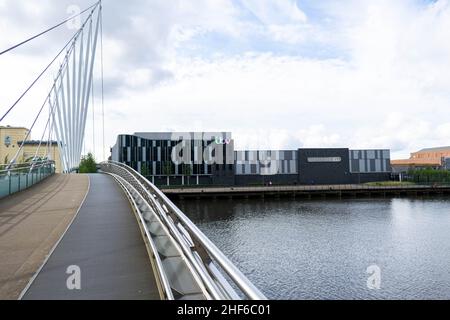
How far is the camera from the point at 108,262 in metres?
5.27

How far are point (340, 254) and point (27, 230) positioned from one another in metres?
17.0

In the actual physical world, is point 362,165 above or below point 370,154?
below

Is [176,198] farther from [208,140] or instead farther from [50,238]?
[50,238]

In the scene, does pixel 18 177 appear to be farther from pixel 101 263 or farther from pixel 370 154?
pixel 370 154

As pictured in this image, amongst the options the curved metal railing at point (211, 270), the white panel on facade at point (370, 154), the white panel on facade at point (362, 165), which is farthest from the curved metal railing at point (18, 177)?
the white panel on facade at point (370, 154)

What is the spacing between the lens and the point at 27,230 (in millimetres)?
7836

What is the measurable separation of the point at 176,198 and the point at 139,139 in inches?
1028

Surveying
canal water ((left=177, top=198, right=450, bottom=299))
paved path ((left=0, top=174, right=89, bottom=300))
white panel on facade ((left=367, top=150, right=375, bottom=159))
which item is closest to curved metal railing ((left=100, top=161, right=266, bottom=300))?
paved path ((left=0, top=174, right=89, bottom=300))

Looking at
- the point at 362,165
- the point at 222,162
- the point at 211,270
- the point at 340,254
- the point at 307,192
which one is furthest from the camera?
the point at 362,165

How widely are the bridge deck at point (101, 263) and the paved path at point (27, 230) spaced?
0.22 m

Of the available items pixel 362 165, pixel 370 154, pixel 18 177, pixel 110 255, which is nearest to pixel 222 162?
pixel 362 165

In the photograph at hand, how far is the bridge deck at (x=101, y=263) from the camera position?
413 cm

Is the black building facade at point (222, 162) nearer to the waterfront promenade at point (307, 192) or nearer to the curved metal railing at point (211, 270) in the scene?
the waterfront promenade at point (307, 192)

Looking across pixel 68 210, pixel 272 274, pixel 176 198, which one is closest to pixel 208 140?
pixel 176 198
